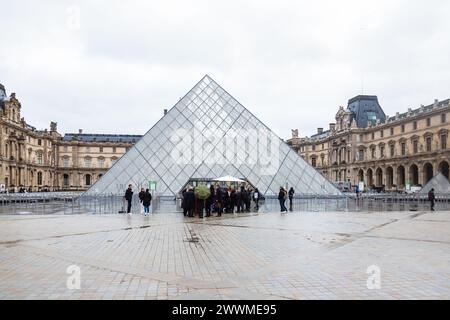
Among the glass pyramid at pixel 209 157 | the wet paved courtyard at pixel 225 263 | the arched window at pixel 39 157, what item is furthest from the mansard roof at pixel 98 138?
the wet paved courtyard at pixel 225 263

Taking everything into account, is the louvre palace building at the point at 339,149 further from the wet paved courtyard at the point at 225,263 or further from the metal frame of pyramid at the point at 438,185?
the wet paved courtyard at the point at 225,263

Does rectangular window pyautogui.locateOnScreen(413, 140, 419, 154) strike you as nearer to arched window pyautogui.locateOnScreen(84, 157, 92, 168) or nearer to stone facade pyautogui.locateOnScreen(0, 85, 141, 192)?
stone facade pyautogui.locateOnScreen(0, 85, 141, 192)

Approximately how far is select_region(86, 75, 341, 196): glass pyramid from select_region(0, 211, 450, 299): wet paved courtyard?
11.1 meters

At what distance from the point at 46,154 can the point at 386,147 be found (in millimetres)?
51891

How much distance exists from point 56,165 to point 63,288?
248 feet

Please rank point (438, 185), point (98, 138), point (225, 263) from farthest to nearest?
point (98, 138) → point (438, 185) → point (225, 263)

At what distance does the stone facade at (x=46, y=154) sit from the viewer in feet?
184

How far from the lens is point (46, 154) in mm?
69438

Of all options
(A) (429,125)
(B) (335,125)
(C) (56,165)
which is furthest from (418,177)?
(C) (56,165)

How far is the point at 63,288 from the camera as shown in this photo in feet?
15.7

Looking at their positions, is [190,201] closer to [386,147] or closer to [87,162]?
[386,147]

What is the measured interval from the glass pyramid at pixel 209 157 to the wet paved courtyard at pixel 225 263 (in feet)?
36.4

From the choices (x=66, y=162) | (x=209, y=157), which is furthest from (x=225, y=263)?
(x=66, y=162)
